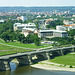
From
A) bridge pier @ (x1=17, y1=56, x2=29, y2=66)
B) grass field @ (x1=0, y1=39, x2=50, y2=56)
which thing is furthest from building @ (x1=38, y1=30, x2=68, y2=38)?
bridge pier @ (x1=17, y1=56, x2=29, y2=66)

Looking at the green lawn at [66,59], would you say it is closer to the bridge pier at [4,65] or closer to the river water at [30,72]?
the river water at [30,72]

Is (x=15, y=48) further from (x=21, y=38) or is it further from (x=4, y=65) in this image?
(x=4, y=65)

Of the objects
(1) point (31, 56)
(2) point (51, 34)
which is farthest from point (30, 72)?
(2) point (51, 34)

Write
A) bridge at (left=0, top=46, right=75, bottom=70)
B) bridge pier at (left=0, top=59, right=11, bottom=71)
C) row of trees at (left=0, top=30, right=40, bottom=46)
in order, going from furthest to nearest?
row of trees at (left=0, top=30, right=40, bottom=46), bridge at (left=0, top=46, right=75, bottom=70), bridge pier at (left=0, top=59, right=11, bottom=71)

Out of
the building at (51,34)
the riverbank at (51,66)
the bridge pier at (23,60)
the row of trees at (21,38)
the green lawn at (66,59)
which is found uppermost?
the bridge pier at (23,60)

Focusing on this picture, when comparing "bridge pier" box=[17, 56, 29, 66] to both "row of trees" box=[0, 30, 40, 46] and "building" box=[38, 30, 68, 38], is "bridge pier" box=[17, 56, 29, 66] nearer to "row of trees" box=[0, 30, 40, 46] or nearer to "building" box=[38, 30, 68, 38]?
"row of trees" box=[0, 30, 40, 46]

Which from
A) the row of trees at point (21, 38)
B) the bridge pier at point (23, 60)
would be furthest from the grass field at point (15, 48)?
the bridge pier at point (23, 60)

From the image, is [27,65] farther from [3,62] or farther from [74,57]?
[74,57]

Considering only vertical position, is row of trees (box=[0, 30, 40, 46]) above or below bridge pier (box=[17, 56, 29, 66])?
below
